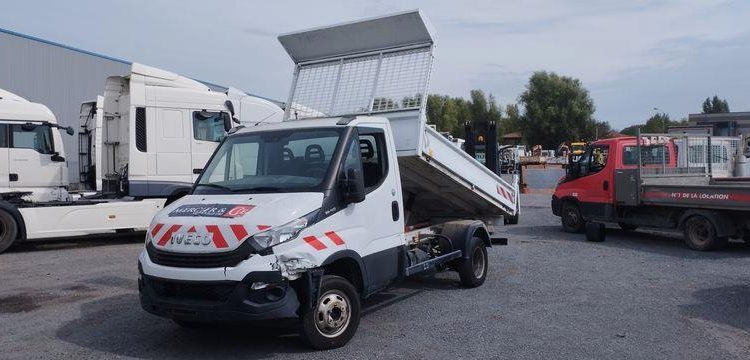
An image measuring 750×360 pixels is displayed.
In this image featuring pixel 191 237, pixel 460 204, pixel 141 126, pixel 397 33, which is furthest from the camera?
pixel 141 126

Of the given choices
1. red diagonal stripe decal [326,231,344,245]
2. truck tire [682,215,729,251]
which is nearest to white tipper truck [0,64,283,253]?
red diagonal stripe decal [326,231,344,245]

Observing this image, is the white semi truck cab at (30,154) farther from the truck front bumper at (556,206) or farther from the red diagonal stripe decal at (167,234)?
the truck front bumper at (556,206)

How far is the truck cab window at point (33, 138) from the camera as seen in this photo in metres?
12.9

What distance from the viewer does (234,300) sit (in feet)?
17.2

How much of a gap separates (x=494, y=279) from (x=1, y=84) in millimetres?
21186

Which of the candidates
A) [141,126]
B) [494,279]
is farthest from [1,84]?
[494,279]

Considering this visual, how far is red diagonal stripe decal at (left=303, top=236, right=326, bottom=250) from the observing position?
217 inches

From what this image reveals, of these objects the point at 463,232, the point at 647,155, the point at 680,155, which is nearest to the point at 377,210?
the point at 463,232

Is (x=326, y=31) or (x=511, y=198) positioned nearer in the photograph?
(x=326, y=31)

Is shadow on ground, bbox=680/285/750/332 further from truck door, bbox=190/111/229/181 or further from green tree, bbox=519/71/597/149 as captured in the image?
green tree, bbox=519/71/597/149

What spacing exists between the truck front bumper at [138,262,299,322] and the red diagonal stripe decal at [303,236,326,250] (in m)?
0.40

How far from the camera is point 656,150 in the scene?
13234 mm

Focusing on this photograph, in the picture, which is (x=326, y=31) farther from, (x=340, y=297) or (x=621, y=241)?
(x=621, y=241)

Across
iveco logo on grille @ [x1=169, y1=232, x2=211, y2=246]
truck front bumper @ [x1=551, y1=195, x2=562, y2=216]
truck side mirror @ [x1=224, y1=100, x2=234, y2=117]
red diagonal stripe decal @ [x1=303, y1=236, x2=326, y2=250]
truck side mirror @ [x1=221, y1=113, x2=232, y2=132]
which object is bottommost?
Answer: truck front bumper @ [x1=551, y1=195, x2=562, y2=216]
